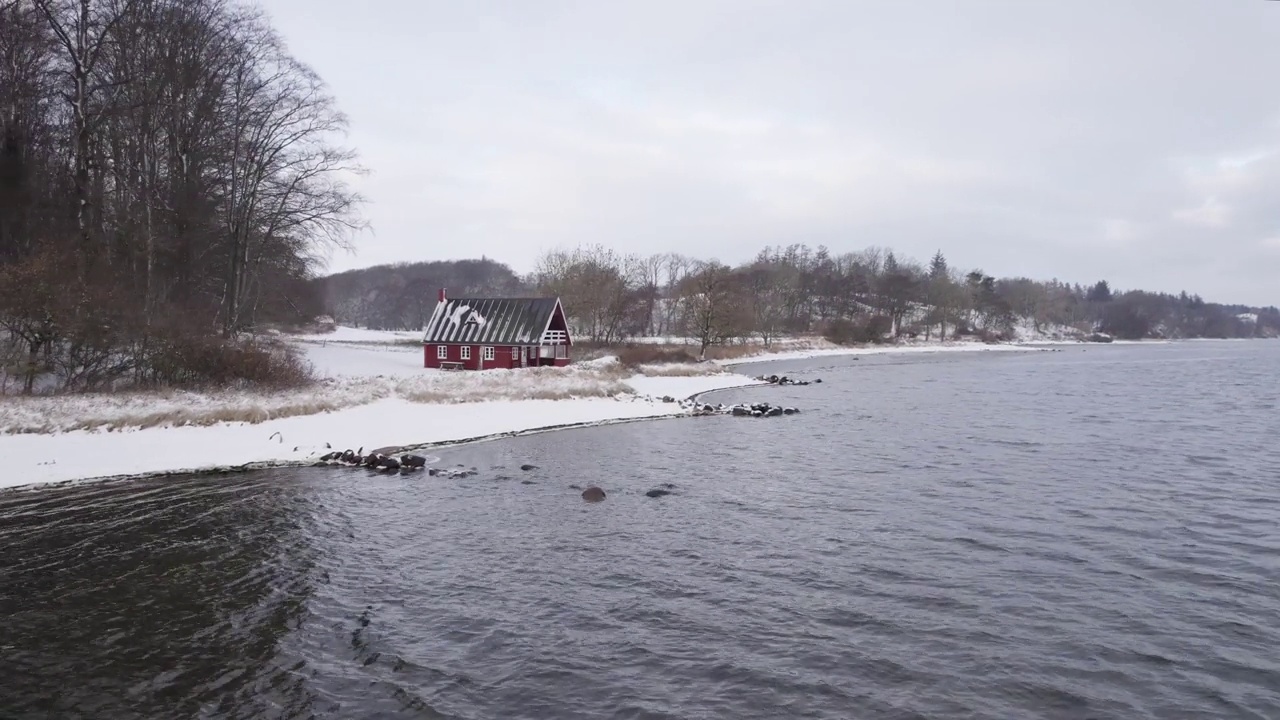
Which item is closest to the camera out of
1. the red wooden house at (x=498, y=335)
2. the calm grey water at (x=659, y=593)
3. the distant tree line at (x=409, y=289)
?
the calm grey water at (x=659, y=593)

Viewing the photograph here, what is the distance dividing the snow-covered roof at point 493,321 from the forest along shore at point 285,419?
8.07m

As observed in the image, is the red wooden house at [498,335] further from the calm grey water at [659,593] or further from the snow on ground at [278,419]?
the calm grey water at [659,593]

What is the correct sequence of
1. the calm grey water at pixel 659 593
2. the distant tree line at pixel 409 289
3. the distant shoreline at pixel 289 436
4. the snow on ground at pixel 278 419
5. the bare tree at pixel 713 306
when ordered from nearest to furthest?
the calm grey water at pixel 659 593
the distant shoreline at pixel 289 436
the snow on ground at pixel 278 419
the bare tree at pixel 713 306
the distant tree line at pixel 409 289

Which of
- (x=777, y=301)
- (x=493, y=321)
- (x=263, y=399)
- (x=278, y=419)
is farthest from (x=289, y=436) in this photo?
(x=777, y=301)

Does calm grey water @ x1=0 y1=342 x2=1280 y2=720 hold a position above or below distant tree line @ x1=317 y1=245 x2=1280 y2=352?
below

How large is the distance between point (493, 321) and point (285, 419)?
2797cm

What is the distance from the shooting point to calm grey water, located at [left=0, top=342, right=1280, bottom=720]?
834 centimetres

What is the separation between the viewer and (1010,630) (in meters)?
10.1

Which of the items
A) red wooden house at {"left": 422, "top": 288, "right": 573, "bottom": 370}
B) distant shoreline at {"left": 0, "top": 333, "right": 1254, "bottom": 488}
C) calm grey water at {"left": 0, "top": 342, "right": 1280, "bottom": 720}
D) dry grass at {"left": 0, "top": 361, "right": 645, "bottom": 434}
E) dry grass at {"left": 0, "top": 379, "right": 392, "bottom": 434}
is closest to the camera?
calm grey water at {"left": 0, "top": 342, "right": 1280, "bottom": 720}

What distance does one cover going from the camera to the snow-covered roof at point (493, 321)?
169ft

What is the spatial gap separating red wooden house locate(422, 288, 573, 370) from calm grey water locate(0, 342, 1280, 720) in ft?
98.1

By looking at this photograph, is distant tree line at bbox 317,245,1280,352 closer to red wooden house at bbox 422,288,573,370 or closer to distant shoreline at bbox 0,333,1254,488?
red wooden house at bbox 422,288,573,370

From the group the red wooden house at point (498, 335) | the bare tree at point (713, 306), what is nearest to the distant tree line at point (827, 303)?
the bare tree at point (713, 306)

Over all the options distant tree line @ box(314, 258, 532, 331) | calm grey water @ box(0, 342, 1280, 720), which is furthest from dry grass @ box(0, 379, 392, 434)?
distant tree line @ box(314, 258, 532, 331)
